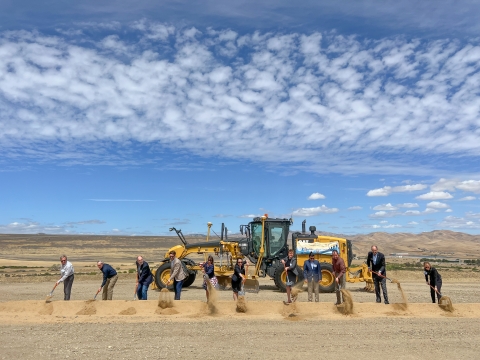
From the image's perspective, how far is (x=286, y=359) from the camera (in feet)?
22.6

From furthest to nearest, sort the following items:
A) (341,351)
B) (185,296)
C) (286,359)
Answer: (185,296) < (341,351) < (286,359)

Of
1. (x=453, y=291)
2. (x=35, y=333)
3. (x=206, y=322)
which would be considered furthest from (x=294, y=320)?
(x=453, y=291)

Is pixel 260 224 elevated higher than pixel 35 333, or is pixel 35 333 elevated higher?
pixel 260 224

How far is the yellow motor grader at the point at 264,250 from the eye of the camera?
1641 centimetres

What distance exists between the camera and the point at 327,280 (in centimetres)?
1623

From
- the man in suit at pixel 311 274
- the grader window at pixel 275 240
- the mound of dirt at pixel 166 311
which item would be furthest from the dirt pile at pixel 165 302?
the grader window at pixel 275 240

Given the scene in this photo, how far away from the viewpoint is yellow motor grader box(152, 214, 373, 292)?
16.4 metres

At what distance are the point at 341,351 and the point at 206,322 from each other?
3317 mm

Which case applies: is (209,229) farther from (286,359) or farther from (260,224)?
(286,359)

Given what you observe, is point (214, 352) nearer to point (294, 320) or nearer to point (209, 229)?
point (294, 320)

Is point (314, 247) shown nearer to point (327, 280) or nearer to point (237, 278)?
point (327, 280)

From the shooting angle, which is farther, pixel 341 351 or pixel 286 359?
pixel 341 351

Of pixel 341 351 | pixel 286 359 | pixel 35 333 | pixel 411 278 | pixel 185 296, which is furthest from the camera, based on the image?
pixel 411 278

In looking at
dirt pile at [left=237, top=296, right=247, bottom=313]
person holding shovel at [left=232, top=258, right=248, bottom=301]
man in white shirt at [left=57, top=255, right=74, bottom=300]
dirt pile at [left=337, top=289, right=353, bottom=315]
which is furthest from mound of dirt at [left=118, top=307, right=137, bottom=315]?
dirt pile at [left=337, top=289, right=353, bottom=315]
